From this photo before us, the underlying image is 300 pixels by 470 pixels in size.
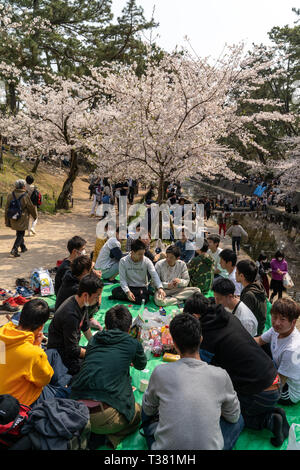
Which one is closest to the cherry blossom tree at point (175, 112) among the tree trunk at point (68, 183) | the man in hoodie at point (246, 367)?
the tree trunk at point (68, 183)

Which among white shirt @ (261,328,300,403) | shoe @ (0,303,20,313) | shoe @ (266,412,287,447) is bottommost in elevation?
shoe @ (266,412,287,447)

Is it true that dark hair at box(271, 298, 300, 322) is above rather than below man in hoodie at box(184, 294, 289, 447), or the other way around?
above

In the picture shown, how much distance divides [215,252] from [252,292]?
2666mm

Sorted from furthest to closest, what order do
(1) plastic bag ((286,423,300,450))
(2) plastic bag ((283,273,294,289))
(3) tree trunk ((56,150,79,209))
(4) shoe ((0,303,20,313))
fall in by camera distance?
(3) tree trunk ((56,150,79,209))
(2) plastic bag ((283,273,294,289))
(4) shoe ((0,303,20,313))
(1) plastic bag ((286,423,300,450))

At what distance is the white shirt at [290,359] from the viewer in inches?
127

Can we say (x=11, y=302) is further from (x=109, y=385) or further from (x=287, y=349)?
(x=287, y=349)

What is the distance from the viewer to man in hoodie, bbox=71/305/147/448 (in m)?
2.62

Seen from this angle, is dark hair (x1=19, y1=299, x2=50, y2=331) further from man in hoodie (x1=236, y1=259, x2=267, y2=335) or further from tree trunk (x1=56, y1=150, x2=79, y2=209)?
tree trunk (x1=56, y1=150, x2=79, y2=209)

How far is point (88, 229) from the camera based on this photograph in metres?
13.5

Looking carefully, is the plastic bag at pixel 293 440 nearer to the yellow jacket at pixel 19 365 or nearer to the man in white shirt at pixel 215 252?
the yellow jacket at pixel 19 365

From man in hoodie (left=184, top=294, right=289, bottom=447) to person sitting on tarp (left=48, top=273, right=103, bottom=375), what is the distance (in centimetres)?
118

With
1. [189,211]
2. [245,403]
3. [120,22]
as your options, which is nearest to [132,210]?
[189,211]

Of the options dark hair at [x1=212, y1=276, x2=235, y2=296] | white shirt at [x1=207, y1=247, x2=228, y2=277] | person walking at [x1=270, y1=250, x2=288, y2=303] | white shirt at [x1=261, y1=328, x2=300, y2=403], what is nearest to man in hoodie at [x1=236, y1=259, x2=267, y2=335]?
dark hair at [x1=212, y1=276, x2=235, y2=296]

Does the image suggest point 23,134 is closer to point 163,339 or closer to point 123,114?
point 123,114
